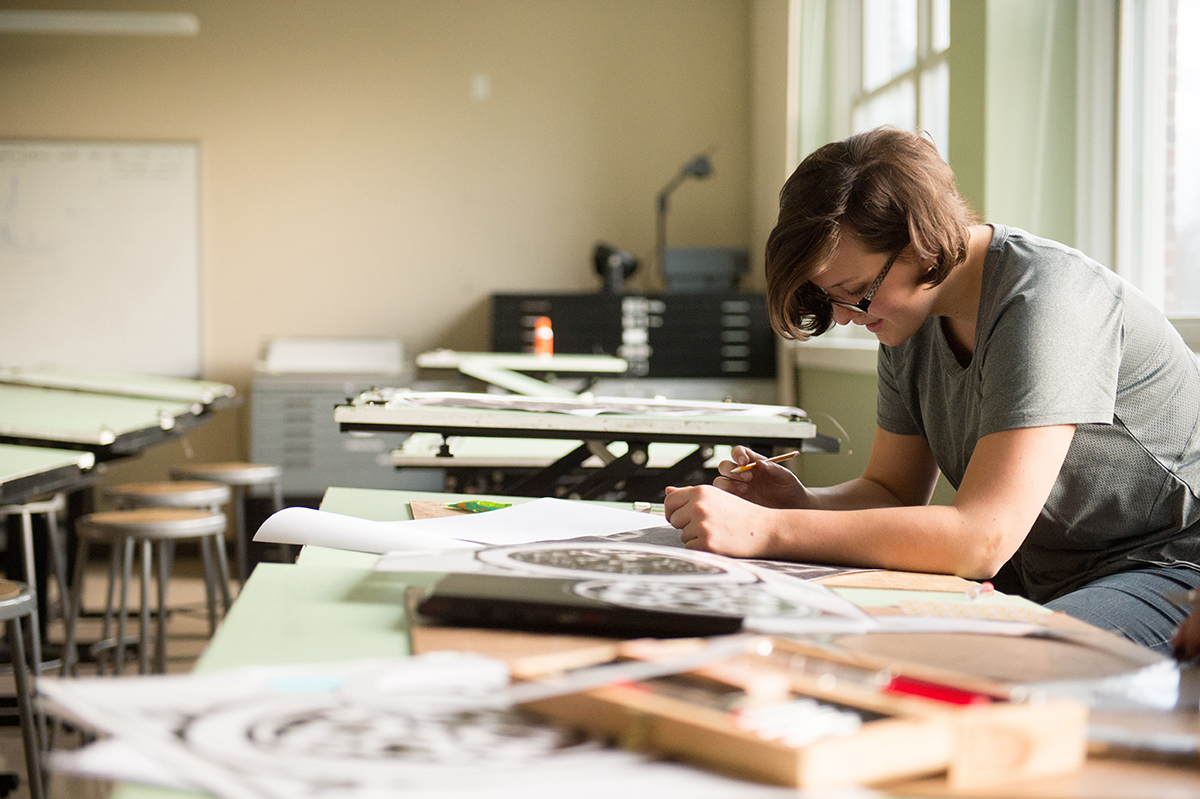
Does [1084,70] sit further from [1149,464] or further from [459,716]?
[459,716]

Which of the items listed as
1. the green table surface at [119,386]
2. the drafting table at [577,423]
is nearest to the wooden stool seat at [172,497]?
A: the green table surface at [119,386]

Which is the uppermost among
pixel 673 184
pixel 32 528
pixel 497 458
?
pixel 673 184

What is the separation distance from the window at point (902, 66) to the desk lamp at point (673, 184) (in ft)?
2.43

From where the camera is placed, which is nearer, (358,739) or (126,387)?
(358,739)

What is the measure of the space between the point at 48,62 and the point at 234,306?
1.52 m

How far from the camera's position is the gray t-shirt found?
112 centimetres

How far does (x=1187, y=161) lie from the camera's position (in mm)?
2549

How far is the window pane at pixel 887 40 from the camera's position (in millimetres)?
3934

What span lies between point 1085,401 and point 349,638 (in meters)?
0.82

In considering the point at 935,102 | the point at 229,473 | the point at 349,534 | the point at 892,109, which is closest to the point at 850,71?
the point at 892,109

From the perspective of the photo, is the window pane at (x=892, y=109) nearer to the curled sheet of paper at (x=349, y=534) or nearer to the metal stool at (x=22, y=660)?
the metal stool at (x=22, y=660)

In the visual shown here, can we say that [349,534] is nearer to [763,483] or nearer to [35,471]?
[763,483]

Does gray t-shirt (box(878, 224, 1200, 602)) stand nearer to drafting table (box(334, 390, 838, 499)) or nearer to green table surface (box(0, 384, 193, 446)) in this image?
drafting table (box(334, 390, 838, 499))

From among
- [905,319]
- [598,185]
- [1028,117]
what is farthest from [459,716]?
[598,185]
